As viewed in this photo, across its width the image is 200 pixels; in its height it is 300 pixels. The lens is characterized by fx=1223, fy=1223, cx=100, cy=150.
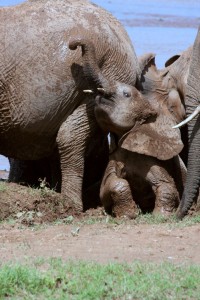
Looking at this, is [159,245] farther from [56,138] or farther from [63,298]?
[56,138]

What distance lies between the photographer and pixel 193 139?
400 inches

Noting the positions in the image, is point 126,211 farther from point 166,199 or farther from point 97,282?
point 97,282

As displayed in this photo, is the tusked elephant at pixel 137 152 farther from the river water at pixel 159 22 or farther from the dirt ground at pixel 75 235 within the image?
the river water at pixel 159 22

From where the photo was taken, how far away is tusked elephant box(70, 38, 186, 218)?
423 inches

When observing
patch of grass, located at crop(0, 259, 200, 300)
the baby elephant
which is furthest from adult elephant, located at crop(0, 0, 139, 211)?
patch of grass, located at crop(0, 259, 200, 300)

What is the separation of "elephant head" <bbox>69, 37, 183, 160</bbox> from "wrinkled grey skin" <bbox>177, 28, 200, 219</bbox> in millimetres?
711

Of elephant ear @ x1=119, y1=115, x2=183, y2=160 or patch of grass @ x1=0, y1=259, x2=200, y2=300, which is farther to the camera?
elephant ear @ x1=119, y1=115, x2=183, y2=160

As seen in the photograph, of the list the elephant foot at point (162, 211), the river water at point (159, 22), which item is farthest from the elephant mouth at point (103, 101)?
the river water at point (159, 22)

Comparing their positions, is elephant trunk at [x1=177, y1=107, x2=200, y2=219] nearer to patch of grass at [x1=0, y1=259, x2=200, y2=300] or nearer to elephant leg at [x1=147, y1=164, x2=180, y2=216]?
elephant leg at [x1=147, y1=164, x2=180, y2=216]

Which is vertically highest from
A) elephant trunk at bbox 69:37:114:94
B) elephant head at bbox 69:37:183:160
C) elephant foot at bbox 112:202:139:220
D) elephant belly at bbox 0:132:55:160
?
elephant trunk at bbox 69:37:114:94

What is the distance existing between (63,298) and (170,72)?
456 centimetres

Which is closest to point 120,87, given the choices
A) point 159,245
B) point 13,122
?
point 13,122

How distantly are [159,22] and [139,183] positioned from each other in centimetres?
1573

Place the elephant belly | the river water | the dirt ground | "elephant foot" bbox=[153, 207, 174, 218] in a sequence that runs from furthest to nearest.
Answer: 1. the river water
2. the elephant belly
3. "elephant foot" bbox=[153, 207, 174, 218]
4. the dirt ground
